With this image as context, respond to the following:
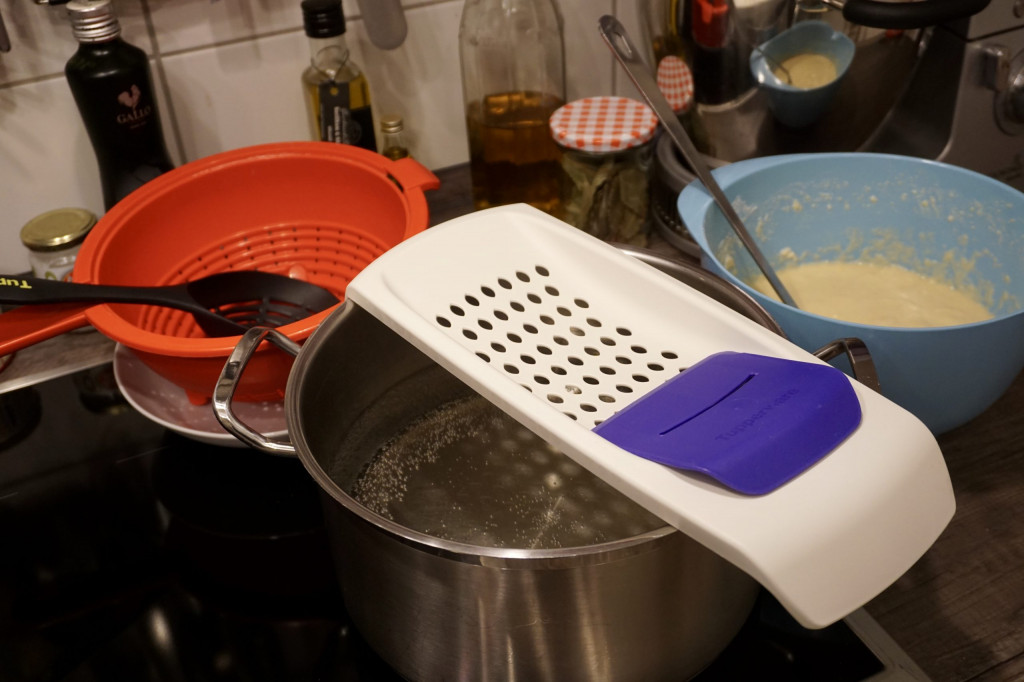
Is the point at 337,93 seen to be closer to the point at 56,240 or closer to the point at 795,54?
the point at 56,240

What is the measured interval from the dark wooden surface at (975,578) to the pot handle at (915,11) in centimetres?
27

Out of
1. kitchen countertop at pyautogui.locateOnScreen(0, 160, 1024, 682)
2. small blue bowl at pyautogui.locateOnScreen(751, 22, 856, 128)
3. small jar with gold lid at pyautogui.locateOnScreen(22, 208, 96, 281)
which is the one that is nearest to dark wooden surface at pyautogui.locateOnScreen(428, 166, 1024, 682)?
kitchen countertop at pyautogui.locateOnScreen(0, 160, 1024, 682)

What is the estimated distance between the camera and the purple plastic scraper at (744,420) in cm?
33

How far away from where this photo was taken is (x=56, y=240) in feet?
2.27

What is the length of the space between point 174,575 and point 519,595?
0.93ft

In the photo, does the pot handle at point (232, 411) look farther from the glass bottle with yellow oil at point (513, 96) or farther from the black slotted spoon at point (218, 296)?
the glass bottle with yellow oil at point (513, 96)

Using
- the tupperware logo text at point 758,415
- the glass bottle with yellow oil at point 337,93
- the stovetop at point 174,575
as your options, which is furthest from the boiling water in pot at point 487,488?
the glass bottle with yellow oil at point 337,93

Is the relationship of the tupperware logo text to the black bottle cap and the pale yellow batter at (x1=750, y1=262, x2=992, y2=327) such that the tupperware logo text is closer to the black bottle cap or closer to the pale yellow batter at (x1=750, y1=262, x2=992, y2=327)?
the pale yellow batter at (x1=750, y1=262, x2=992, y2=327)

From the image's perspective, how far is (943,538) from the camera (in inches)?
21.4

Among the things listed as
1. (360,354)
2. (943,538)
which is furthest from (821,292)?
(360,354)

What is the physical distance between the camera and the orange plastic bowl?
2.20ft

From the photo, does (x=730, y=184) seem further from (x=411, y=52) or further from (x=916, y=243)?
(x=411, y=52)

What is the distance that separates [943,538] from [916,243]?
237mm

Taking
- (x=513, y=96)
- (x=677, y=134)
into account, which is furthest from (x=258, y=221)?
(x=677, y=134)
